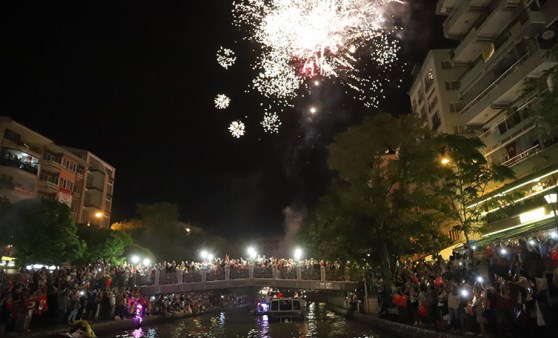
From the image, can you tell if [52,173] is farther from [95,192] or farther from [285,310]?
[285,310]

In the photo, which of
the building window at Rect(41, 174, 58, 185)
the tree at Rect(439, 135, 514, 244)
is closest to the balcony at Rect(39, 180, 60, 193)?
the building window at Rect(41, 174, 58, 185)

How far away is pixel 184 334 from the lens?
24922 mm

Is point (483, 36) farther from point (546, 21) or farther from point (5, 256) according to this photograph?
point (5, 256)

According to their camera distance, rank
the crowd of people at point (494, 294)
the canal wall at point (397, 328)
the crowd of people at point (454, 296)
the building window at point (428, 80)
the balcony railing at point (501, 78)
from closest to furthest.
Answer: the crowd of people at point (494, 294) → the crowd of people at point (454, 296) → the canal wall at point (397, 328) → the balcony railing at point (501, 78) → the building window at point (428, 80)

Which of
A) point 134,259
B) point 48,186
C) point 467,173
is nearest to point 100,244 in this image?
point 134,259

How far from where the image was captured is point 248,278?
42344mm

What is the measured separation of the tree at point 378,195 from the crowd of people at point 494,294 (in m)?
7.86

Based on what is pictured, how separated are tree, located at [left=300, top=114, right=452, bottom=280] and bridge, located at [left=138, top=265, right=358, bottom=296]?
9778 millimetres

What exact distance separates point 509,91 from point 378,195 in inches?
420

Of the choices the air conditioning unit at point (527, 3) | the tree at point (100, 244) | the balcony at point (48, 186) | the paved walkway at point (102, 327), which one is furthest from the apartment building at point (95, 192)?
the air conditioning unit at point (527, 3)

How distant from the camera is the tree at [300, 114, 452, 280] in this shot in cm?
2817

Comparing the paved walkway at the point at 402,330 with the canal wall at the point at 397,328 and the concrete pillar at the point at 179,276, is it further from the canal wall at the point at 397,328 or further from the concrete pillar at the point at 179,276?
the concrete pillar at the point at 179,276

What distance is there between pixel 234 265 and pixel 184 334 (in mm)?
17954

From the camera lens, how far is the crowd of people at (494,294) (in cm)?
1176
